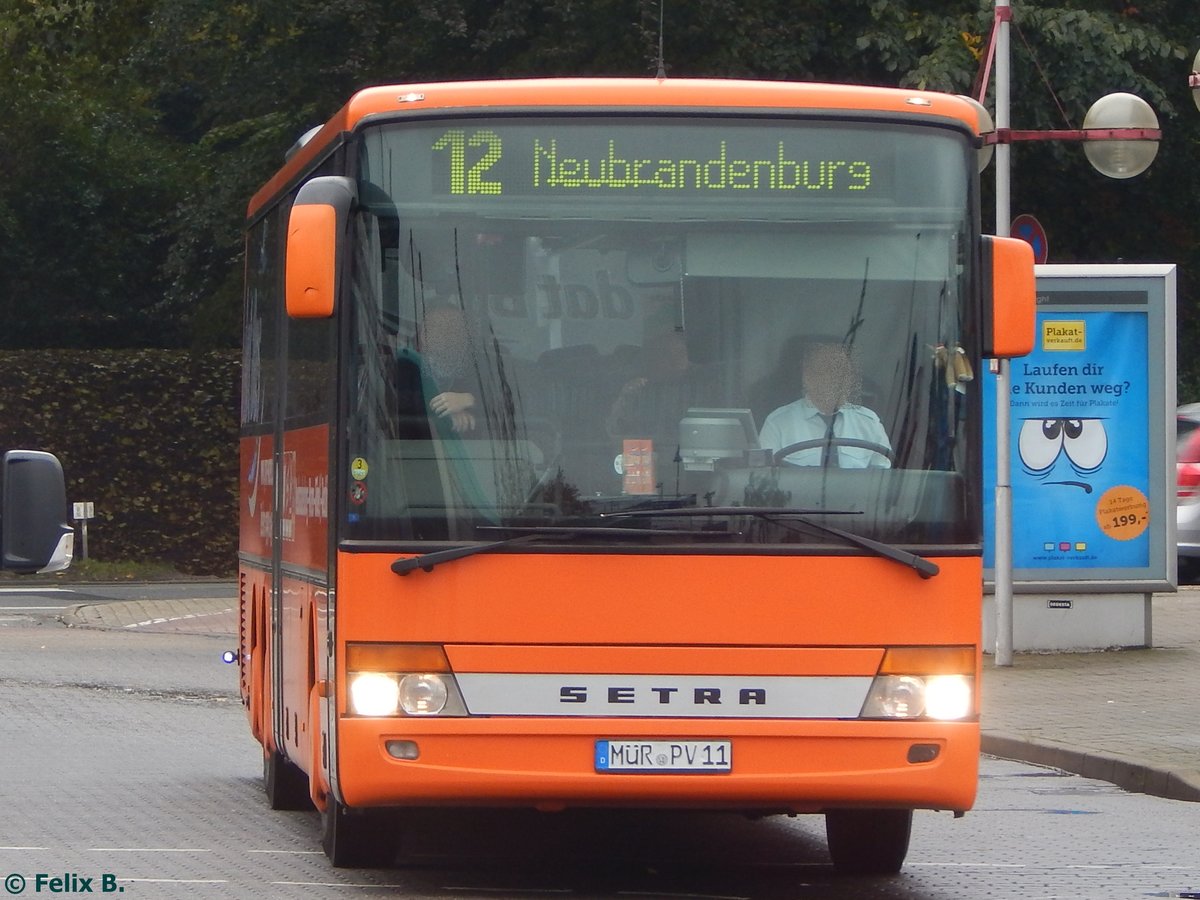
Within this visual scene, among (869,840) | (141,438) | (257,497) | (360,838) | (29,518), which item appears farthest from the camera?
(141,438)

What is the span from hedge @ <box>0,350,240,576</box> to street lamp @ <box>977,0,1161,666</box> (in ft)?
53.1

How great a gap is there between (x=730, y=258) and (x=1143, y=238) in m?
24.7

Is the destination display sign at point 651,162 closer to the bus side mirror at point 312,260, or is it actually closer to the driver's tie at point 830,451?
the bus side mirror at point 312,260

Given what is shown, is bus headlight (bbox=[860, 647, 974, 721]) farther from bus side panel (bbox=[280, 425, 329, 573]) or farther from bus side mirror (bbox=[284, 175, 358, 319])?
bus side mirror (bbox=[284, 175, 358, 319])

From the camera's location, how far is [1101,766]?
476 inches

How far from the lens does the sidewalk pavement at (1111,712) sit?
11914 millimetres

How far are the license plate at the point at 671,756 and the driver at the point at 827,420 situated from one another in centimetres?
98

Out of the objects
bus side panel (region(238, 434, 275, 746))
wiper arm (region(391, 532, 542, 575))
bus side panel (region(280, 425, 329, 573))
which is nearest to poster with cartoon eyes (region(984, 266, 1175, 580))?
bus side panel (region(238, 434, 275, 746))

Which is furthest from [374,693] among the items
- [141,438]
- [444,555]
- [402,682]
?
[141,438]

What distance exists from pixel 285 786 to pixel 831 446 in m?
4.13

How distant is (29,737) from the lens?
13.7m

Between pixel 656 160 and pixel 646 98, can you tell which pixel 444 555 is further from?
pixel 646 98

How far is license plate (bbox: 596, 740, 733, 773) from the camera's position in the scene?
743 centimetres

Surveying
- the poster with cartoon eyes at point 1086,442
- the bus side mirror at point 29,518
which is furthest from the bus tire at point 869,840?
the poster with cartoon eyes at point 1086,442
